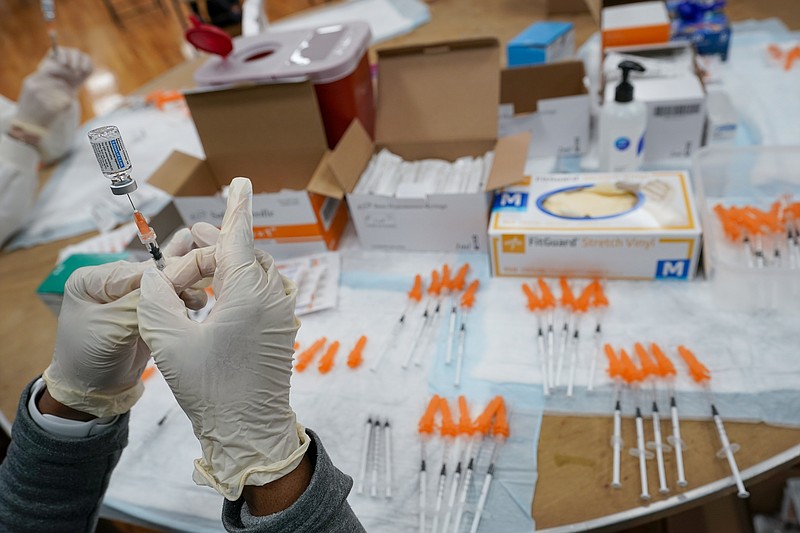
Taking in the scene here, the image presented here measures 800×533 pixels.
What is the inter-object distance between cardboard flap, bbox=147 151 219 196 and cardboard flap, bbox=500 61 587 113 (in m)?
0.83

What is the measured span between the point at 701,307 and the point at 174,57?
14.4 ft

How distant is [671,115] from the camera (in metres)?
1.39

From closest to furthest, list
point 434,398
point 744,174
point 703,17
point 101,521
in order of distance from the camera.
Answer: point 434,398, point 101,521, point 744,174, point 703,17

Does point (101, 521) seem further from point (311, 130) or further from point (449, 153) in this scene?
point (449, 153)

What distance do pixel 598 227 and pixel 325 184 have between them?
1.97 ft

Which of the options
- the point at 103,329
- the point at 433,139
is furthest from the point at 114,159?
the point at 433,139

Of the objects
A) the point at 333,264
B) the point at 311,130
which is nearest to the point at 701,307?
the point at 333,264

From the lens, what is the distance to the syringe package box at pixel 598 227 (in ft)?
3.66

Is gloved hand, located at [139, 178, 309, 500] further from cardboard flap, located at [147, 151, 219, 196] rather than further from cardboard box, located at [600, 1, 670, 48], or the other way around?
cardboard box, located at [600, 1, 670, 48]

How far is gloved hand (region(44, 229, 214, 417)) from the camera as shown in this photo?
2.62 ft

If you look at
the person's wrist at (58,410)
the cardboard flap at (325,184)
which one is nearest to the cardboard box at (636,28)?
the cardboard flap at (325,184)

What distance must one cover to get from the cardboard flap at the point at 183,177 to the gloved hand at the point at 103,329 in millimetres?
550

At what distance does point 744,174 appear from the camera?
135cm

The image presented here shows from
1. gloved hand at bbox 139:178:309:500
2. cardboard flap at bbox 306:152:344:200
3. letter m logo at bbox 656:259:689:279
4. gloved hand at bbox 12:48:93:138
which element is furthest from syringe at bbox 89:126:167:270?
gloved hand at bbox 12:48:93:138
